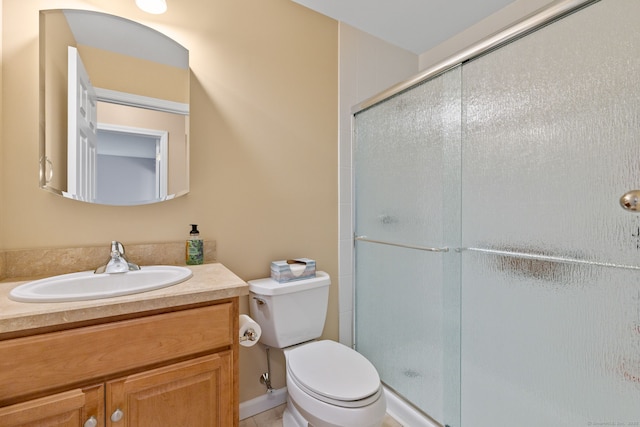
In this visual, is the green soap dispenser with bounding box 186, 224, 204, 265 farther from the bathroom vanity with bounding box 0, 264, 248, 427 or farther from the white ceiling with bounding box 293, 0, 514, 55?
the white ceiling with bounding box 293, 0, 514, 55

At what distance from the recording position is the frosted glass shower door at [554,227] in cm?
88

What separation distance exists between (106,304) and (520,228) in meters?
1.39

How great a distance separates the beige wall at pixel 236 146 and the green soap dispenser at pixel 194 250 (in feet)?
0.26

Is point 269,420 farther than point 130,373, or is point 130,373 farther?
point 269,420

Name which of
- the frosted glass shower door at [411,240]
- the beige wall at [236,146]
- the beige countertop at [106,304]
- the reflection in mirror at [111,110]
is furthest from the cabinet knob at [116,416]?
the frosted glass shower door at [411,240]

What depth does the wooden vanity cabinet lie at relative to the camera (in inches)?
28.4

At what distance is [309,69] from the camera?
67.5 inches

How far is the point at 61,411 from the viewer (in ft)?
2.47

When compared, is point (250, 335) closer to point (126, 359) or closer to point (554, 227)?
point (126, 359)

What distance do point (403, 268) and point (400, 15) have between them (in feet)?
4.89

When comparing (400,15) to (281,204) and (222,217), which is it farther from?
(222,217)

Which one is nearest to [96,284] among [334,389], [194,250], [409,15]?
[194,250]

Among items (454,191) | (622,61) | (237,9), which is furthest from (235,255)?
(622,61)

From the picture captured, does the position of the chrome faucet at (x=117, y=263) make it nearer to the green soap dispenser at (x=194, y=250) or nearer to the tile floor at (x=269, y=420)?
the green soap dispenser at (x=194, y=250)
